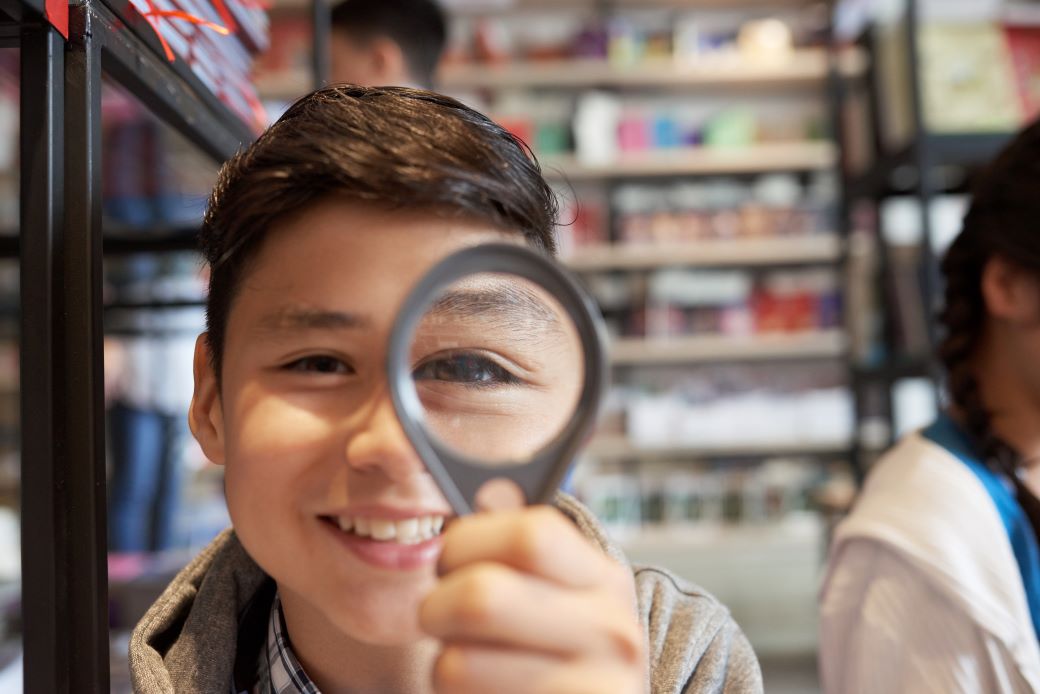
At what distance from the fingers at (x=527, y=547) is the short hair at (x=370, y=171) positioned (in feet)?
0.97

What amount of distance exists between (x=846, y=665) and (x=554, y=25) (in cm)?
364

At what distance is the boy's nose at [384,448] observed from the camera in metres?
0.56

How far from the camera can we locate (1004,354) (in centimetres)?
131

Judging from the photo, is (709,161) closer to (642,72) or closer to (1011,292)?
(642,72)

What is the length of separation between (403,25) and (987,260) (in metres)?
1.52

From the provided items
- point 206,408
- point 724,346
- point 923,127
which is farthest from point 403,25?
point 724,346

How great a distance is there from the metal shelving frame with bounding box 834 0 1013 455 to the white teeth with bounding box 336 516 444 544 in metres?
1.66

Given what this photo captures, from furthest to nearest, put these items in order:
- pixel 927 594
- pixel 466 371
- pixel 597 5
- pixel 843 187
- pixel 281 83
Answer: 1. pixel 597 5
2. pixel 281 83
3. pixel 843 187
4. pixel 927 594
5. pixel 466 371

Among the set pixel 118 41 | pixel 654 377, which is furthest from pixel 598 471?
pixel 118 41

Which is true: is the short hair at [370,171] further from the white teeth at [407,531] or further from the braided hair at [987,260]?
the braided hair at [987,260]

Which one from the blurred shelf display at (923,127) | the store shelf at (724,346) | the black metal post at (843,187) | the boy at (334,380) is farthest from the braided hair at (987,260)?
the store shelf at (724,346)

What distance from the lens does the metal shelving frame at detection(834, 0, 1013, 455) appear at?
2.01 meters

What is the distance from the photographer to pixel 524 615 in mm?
419

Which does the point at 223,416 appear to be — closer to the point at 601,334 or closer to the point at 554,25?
the point at 601,334
